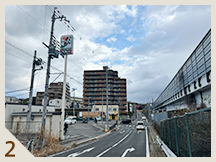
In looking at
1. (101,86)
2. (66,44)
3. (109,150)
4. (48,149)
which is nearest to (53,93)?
(101,86)

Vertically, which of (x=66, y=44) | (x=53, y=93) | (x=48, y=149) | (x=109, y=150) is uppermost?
(x=66, y=44)

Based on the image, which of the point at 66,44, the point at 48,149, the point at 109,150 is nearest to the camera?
the point at 48,149

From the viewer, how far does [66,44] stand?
17875 mm

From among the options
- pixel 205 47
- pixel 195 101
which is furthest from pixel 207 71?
pixel 195 101

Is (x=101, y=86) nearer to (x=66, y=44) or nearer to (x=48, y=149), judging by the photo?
(x=66, y=44)

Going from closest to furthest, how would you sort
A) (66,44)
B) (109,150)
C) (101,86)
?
(109,150) < (66,44) < (101,86)

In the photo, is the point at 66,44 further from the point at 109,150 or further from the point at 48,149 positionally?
the point at 109,150

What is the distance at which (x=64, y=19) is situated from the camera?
56.1 feet

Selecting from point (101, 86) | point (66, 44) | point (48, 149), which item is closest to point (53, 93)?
point (101, 86)

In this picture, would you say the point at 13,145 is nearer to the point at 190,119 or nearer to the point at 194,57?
the point at 190,119

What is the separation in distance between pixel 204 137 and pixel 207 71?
29.8 ft

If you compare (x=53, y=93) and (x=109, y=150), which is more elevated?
(x=53, y=93)

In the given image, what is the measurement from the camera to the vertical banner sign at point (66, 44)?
17.6 m

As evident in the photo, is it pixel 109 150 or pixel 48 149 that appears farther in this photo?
pixel 109 150
